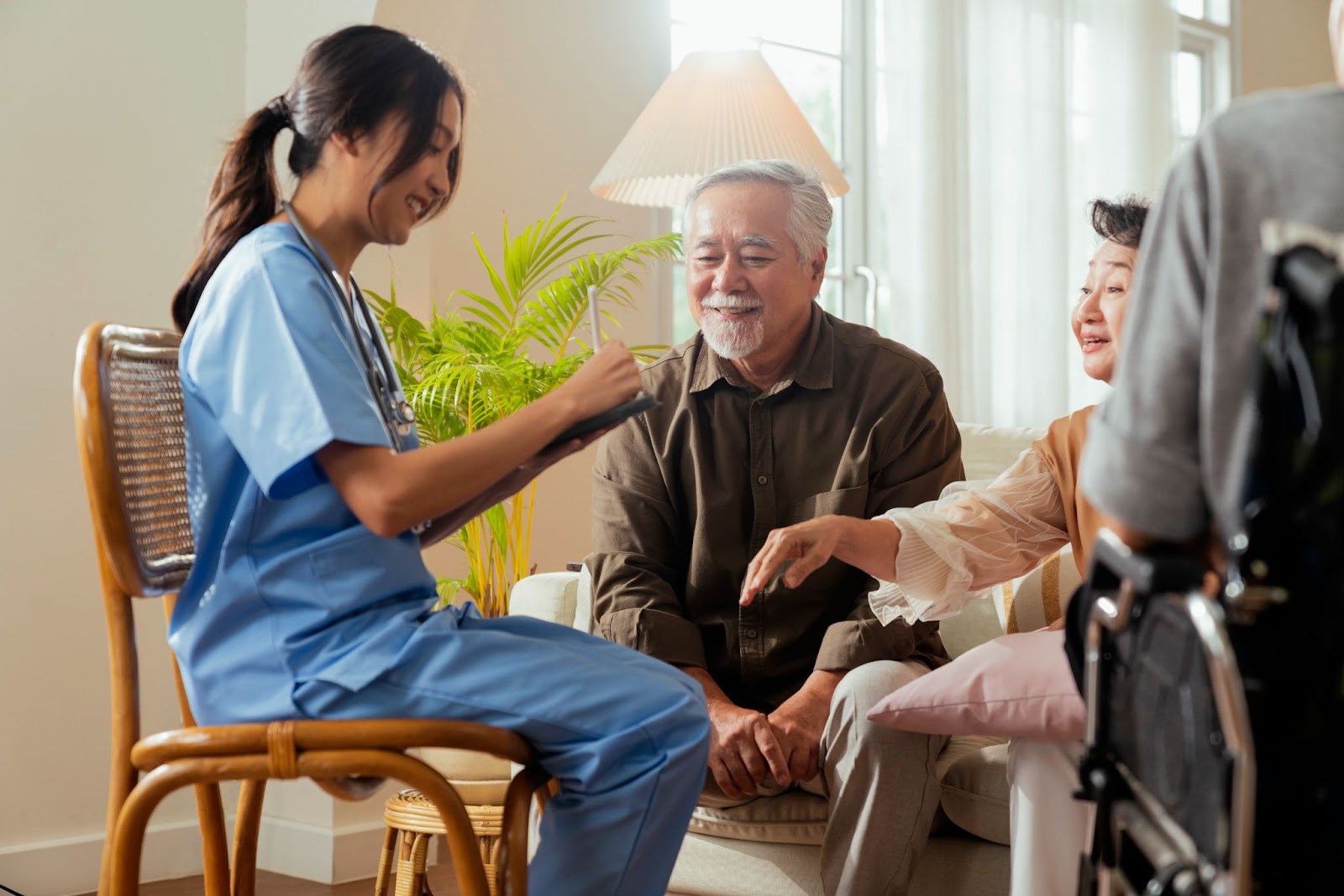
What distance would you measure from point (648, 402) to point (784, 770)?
0.65 m

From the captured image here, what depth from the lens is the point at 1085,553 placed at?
1.86 meters

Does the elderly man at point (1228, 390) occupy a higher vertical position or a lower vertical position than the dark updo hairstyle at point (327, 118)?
lower

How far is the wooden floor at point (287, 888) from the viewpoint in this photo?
2.87 metres

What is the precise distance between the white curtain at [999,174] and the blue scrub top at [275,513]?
3374mm

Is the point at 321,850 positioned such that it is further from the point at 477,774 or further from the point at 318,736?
the point at 318,736

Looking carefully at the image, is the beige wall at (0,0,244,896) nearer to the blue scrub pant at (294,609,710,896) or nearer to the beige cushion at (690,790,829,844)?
the beige cushion at (690,790,829,844)

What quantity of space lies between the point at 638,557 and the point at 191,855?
5.01 ft

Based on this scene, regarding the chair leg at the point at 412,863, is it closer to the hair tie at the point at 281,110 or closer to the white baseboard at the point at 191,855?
the white baseboard at the point at 191,855

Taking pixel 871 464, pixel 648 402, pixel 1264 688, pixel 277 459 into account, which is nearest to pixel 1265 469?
pixel 1264 688

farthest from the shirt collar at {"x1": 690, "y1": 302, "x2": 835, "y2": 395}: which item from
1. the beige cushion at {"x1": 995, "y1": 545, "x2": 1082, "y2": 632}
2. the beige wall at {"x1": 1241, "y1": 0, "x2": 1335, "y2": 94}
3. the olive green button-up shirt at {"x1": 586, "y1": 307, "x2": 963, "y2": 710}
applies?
the beige wall at {"x1": 1241, "y1": 0, "x2": 1335, "y2": 94}

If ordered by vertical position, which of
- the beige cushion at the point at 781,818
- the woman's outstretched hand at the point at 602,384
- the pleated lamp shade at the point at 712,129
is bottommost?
the beige cushion at the point at 781,818

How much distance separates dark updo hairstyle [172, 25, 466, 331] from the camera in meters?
1.52

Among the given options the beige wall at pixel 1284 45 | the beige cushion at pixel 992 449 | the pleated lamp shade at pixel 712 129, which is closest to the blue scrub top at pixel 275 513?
the beige cushion at pixel 992 449

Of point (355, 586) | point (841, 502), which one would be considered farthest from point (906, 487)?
point (355, 586)
